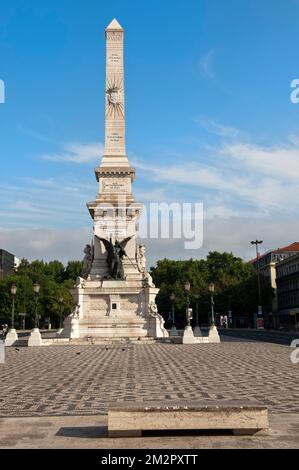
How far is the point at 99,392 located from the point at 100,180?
3012 centimetres

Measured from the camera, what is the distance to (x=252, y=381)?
47.0ft

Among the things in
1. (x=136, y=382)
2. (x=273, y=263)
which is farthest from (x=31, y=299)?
(x=136, y=382)

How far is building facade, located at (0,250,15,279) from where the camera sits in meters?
122

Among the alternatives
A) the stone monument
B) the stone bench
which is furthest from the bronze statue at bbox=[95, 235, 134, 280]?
the stone bench

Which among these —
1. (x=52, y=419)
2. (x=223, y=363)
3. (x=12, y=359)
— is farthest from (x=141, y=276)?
(x=52, y=419)

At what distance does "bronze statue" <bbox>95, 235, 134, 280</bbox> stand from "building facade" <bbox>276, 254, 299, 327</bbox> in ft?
168

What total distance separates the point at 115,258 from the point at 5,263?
93.0 metres

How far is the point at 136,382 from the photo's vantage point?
1415 cm

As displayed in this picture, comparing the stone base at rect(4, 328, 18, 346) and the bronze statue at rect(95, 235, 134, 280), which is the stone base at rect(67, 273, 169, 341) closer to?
the bronze statue at rect(95, 235, 134, 280)

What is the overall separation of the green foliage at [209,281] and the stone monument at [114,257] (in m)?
44.5

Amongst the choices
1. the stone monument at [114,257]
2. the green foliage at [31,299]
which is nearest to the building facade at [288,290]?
the green foliage at [31,299]

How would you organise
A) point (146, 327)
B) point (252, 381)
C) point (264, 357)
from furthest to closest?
point (146, 327), point (264, 357), point (252, 381)

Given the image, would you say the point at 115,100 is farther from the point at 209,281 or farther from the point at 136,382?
the point at 209,281
